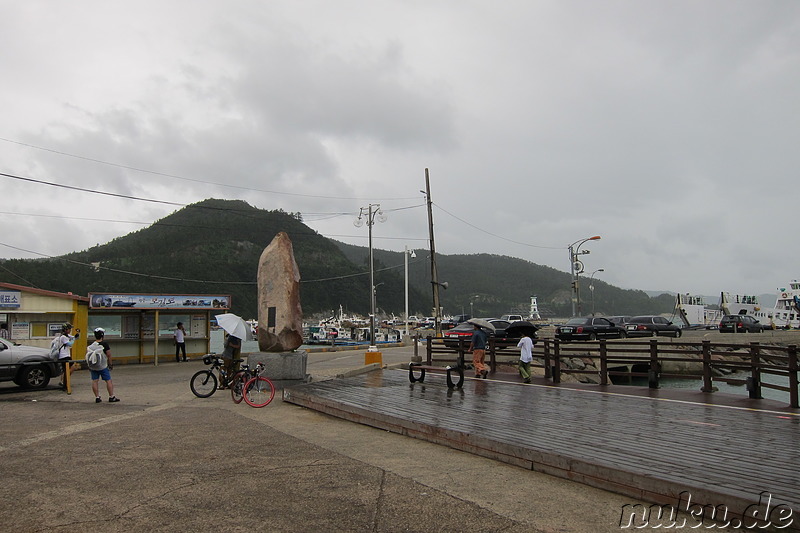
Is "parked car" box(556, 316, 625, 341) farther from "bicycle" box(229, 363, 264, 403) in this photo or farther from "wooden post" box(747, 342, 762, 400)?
"bicycle" box(229, 363, 264, 403)

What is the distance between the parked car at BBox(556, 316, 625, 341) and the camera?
32531mm

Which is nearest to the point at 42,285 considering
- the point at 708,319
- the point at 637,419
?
the point at 637,419

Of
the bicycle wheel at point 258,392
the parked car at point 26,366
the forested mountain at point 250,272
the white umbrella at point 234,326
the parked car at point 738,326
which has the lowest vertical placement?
the parked car at point 738,326

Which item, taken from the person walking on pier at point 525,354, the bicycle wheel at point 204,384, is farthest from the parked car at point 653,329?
the bicycle wheel at point 204,384

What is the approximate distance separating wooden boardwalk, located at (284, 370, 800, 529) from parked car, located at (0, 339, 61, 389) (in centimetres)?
739

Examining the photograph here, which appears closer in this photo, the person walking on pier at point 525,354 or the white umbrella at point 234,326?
the white umbrella at point 234,326

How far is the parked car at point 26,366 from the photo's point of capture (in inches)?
570

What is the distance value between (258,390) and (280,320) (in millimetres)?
2324

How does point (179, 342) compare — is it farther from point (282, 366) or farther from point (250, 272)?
point (250, 272)

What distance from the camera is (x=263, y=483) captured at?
5.96 metres

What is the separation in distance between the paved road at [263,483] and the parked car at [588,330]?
25358 millimetres

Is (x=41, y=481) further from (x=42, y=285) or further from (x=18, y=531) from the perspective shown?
(x=42, y=285)

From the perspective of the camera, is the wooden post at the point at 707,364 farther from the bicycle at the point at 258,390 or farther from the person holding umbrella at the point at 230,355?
the person holding umbrella at the point at 230,355

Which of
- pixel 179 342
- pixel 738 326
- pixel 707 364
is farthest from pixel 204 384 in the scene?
pixel 738 326
